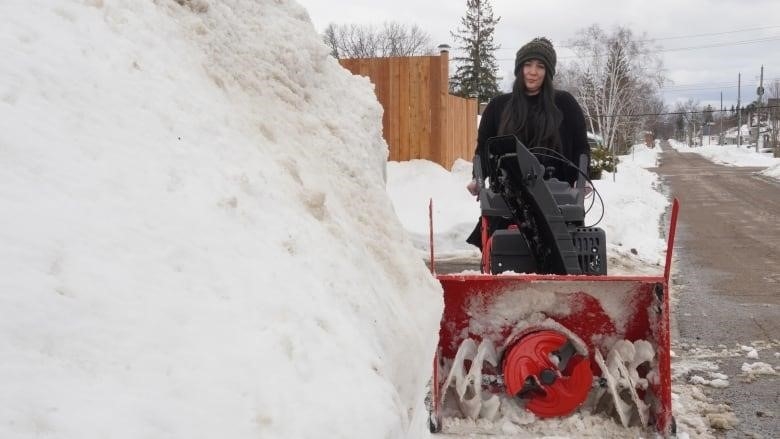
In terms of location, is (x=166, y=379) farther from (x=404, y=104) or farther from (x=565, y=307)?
(x=404, y=104)

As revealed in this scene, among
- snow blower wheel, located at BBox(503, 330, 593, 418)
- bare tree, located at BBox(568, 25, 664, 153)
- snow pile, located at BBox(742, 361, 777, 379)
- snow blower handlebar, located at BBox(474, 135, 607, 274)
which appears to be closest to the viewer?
snow blower wheel, located at BBox(503, 330, 593, 418)

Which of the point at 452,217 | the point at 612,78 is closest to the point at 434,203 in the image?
the point at 452,217

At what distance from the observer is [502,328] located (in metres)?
3.70

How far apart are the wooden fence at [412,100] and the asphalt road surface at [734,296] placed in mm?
4400

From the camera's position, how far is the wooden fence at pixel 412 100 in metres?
11.2

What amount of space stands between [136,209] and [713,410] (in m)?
3.62

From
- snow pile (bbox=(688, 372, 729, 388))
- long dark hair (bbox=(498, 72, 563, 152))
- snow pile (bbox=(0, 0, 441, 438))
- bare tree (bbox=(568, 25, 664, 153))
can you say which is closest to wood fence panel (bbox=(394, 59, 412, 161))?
long dark hair (bbox=(498, 72, 563, 152))

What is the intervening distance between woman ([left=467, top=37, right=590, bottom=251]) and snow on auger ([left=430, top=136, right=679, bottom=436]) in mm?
545

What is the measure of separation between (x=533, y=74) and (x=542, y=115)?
0.28 metres

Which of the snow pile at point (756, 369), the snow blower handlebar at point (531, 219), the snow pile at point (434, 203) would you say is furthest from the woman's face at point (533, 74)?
the snow pile at point (434, 203)

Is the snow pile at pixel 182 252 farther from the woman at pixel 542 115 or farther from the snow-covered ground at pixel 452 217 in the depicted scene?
the snow-covered ground at pixel 452 217

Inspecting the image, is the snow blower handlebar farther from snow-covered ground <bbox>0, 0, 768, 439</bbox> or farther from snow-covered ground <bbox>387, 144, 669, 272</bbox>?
snow-covered ground <bbox>387, 144, 669, 272</bbox>

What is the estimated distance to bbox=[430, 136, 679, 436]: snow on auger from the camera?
11.3ft

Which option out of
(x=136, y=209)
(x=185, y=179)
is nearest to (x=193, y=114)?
(x=185, y=179)
